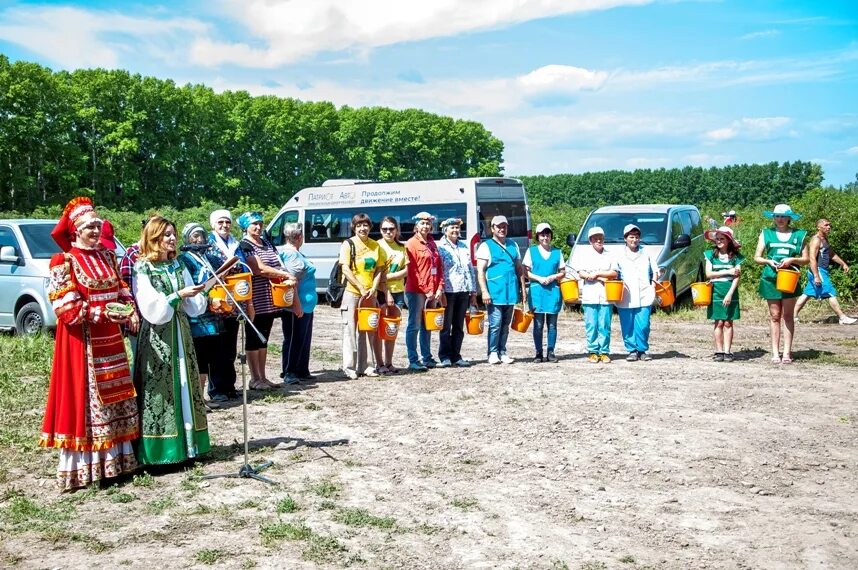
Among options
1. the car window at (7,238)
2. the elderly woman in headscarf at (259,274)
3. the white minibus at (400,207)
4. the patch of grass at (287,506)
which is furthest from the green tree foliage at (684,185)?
the patch of grass at (287,506)

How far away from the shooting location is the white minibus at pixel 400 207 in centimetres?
1862

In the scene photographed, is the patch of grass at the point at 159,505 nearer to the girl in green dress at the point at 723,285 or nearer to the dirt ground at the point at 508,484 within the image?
the dirt ground at the point at 508,484

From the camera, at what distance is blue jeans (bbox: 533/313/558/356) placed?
11812mm

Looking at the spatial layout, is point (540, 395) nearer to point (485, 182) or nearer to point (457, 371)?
point (457, 371)

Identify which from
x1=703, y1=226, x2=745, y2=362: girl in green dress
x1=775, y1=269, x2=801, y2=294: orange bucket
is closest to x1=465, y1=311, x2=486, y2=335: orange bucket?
x1=703, y1=226, x2=745, y2=362: girl in green dress

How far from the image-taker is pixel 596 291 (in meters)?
11.7

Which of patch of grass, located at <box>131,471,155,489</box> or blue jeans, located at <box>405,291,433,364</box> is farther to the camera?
blue jeans, located at <box>405,291,433,364</box>

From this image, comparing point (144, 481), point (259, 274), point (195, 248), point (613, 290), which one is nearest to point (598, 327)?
point (613, 290)

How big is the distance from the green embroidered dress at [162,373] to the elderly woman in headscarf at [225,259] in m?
1.88

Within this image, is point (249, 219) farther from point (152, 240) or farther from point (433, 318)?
point (152, 240)

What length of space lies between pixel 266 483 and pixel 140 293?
1.64 m

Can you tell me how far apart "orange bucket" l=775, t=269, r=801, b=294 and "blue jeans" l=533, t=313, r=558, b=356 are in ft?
8.69

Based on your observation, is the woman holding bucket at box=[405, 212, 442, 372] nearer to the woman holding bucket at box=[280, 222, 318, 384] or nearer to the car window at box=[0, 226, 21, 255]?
the woman holding bucket at box=[280, 222, 318, 384]

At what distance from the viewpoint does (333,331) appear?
630 inches
